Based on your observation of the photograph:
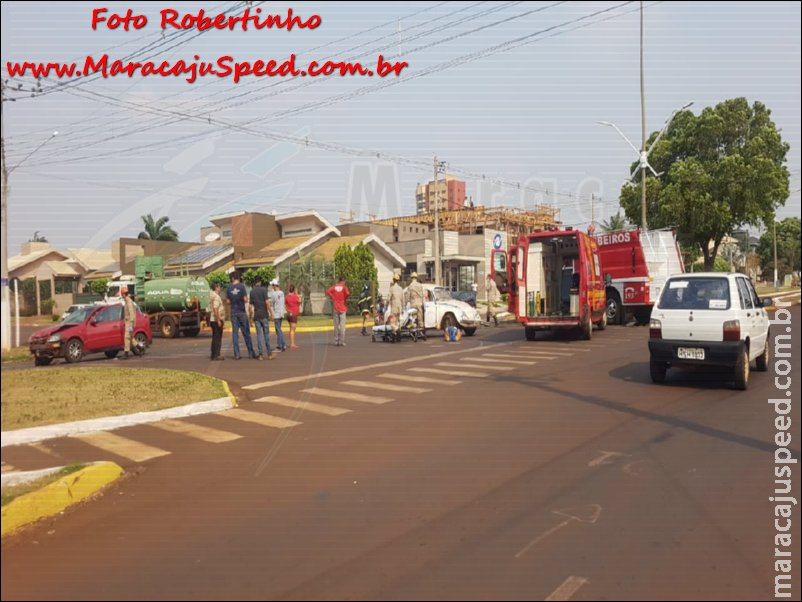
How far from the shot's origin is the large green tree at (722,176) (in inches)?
1368

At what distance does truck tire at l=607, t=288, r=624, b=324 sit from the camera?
24.0 m

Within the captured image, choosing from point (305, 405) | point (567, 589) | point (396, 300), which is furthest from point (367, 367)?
point (567, 589)

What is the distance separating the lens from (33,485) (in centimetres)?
541

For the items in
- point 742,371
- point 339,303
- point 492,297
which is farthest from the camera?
point 492,297

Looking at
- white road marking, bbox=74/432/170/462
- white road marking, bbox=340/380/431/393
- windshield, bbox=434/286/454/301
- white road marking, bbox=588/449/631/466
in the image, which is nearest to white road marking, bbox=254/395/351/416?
white road marking, bbox=340/380/431/393

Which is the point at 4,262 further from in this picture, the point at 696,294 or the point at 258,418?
the point at 696,294

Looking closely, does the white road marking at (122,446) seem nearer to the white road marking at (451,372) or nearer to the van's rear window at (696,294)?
the white road marking at (451,372)

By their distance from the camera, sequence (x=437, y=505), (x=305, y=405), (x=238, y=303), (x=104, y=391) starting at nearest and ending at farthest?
(x=437, y=505)
(x=305, y=405)
(x=104, y=391)
(x=238, y=303)

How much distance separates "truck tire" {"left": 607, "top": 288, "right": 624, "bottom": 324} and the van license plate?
14.5 metres

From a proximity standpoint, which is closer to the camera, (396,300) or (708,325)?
(708,325)

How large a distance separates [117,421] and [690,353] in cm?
855

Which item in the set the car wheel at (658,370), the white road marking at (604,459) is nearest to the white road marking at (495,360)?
the car wheel at (658,370)

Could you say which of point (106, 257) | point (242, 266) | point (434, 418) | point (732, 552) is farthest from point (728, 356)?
point (106, 257)

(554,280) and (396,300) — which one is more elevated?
(554,280)
